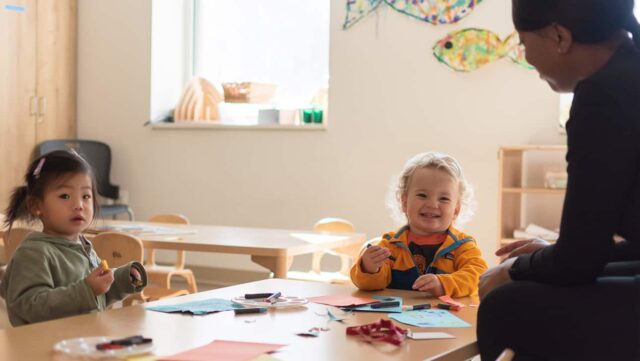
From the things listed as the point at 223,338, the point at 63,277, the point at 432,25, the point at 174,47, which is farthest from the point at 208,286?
the point at 223,338

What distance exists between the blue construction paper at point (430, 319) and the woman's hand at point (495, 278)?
18cm

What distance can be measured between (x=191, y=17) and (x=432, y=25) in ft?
7.00

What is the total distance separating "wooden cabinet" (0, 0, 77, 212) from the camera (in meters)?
6.16

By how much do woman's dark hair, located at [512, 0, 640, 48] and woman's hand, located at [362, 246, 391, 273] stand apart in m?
0.85

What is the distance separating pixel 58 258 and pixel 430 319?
85 cm

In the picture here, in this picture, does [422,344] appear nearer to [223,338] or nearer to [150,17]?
[223,338]

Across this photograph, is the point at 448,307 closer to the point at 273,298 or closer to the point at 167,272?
the point at 273,298

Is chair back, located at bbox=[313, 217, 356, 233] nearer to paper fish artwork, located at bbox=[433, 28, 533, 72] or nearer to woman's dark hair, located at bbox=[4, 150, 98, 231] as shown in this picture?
paper fish artwork, located at bbox=[433, 28, 533, 72]

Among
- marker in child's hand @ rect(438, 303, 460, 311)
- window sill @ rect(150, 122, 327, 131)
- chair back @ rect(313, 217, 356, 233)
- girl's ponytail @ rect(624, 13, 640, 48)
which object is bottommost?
chair back @ rect(313, 217, 356, 233)

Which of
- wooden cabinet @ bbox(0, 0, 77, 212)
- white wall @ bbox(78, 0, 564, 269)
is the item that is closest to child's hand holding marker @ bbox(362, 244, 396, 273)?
white wall @ bbox(78, 0, 564, 269)

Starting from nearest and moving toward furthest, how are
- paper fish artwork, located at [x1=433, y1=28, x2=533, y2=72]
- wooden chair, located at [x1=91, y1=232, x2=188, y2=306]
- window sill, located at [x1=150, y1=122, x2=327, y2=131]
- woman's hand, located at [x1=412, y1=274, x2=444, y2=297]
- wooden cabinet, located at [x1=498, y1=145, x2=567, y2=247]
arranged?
woman's hand, located at [x1=412, y1=274, x2=444, y2=297], wooden chair, located at [x1=91, y1=232, x2=188, y2=306], wooden cabinet, located at [x1=498, y1=145, x2=567, y2=247], paper fish artwork, located at [x1=433, y1=28, x2=533, y2=72], window sill, located at [x1=150, y1=122, x2=327, y2=131]

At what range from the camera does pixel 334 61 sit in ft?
18.9

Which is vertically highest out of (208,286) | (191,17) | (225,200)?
(191,17)

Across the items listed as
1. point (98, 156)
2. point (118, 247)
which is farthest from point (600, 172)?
point (98, 156)
